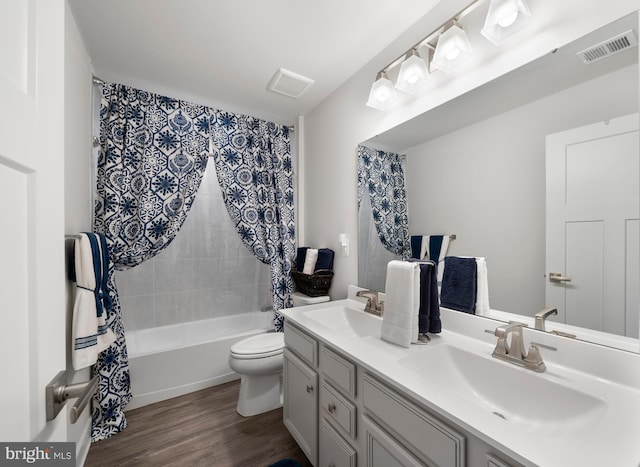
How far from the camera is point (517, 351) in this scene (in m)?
1.01

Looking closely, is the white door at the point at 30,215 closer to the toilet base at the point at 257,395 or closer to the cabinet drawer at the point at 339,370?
the cabinet drawer at the point at 339,370

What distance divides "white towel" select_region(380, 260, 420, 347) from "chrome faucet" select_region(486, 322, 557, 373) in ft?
1.02

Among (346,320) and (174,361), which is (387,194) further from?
(174,361)

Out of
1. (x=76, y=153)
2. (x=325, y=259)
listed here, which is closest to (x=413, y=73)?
(x=325, y=259)

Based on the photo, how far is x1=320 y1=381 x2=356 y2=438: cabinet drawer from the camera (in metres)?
1.14

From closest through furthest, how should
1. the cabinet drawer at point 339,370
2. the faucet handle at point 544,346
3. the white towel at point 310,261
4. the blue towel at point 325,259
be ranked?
1. the faucet handle at point 544,346
2. the cabinet drawer at point 339,370
3. the blue towel at point 325,259
4. the white towel at point 310,261

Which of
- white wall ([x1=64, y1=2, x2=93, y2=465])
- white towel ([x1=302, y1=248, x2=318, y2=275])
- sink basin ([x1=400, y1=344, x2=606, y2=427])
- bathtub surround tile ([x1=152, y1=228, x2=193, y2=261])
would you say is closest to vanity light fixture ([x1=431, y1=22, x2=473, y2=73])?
sink basin ([x1=400, y1=344, x2=606, y2=427])

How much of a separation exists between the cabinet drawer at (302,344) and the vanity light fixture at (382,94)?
1441mm

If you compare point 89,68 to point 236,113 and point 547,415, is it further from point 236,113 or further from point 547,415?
point 547,415

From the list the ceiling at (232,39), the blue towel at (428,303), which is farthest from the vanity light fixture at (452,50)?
the blue towel at (428,303)

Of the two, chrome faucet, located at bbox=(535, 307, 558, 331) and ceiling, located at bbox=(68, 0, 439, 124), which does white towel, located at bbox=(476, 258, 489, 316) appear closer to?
chrome faucet, located at bbox=(535, 307, 558, 331)

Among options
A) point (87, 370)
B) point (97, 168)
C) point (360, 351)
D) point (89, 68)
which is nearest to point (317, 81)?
point (89, 68)

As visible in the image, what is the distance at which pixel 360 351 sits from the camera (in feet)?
3.72

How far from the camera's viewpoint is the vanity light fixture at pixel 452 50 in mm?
1275
